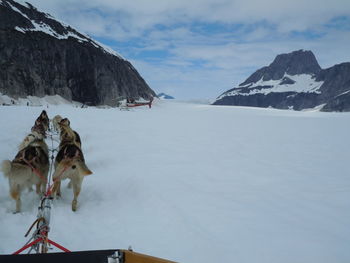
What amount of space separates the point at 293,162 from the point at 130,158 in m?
4.90

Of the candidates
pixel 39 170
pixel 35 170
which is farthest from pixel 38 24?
pixel 35 170

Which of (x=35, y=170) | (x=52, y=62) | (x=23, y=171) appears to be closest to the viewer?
(x=23, y=171)

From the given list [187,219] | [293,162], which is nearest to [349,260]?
[187,219]

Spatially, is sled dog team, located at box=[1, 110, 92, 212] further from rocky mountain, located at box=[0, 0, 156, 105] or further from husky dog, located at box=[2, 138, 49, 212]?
rocky mountain, located at box=[0, 0, 156, 105]

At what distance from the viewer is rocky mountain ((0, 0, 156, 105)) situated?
A: 70062 mm

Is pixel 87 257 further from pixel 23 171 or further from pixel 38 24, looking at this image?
pixel 38 24

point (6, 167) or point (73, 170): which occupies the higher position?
point (6, 167)

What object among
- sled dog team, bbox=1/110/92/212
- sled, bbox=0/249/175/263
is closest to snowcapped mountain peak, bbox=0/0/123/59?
sled dog team, bbox=1/110/92/212

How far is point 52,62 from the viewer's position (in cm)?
8075

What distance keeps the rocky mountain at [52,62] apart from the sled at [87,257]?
69901 mm

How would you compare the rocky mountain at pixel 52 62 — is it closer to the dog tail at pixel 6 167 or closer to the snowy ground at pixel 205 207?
the snowy ground at pixel 205 207

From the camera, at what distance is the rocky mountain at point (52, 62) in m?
70.1

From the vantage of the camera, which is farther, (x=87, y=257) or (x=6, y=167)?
(x=6, y=167)

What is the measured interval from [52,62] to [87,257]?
3406 inches
